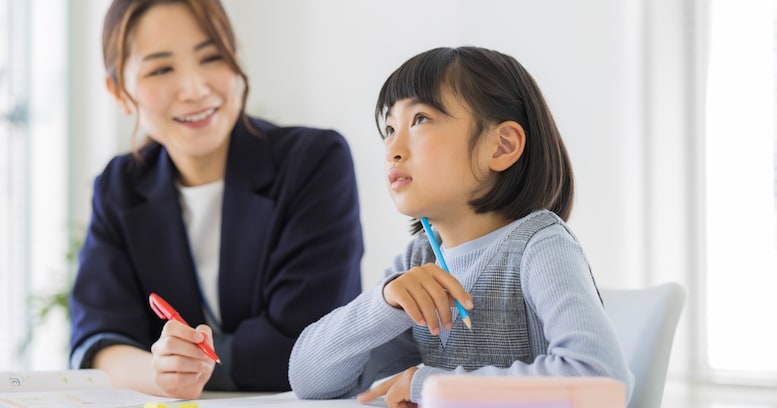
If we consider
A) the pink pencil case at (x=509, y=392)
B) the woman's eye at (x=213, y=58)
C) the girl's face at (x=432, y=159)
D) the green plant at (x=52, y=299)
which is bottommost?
the green plant at (x=52, y=299)

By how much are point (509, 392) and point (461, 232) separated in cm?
53

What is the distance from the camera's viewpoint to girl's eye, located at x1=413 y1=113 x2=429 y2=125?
1.03 m

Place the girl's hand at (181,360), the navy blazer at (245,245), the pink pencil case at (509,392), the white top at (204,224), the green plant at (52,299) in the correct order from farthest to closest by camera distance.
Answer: the green plant at (52,299) → the white top at (204,224) → the navy blazer at (245,245) → the girl's hand at (181,360) → the pink pencil case at (509,392)

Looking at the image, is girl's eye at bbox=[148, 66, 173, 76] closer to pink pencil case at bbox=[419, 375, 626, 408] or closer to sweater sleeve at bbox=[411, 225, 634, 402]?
sweater sleeve at bbox=[411, 225, 634, 402]

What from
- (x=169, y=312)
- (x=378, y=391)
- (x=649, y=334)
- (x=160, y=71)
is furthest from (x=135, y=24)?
(x=649, y=334)

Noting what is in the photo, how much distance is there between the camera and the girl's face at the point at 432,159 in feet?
3.32

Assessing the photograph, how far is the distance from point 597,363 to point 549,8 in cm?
249

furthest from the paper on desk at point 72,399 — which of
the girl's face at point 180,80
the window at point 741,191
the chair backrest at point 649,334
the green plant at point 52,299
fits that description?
the window at point 741,191

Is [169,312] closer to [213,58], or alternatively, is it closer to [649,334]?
[649,334]

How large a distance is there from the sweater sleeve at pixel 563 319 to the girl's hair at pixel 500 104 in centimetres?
10

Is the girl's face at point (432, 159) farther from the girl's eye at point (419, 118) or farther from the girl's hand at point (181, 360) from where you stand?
the girl's hand at point (181, 360)

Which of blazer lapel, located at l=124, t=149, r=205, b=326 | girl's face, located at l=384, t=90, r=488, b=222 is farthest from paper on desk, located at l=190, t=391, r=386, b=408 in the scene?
blazer lapel, located at l=124, t=149, r=205, b=326

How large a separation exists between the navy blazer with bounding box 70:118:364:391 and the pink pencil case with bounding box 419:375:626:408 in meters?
0.95

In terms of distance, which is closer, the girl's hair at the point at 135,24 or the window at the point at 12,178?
the girl's hair at the point at 135,24
